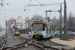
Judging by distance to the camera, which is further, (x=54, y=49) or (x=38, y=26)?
(x=38, y=26)

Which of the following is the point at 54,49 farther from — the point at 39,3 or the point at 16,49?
the point at 39,3

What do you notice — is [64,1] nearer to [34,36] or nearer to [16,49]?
[34,36]

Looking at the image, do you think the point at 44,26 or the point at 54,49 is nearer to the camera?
the point at 54,49

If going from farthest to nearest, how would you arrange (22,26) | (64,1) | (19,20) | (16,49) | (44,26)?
(19,20) < (22,26) < (64,1) < (44,26) < (16,49)

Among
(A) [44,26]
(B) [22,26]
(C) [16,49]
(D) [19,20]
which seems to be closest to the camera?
(C) [16,49]

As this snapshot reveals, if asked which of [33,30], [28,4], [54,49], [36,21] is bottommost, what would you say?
[54,49]

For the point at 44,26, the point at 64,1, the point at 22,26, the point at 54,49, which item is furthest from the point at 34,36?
the point at 22,26

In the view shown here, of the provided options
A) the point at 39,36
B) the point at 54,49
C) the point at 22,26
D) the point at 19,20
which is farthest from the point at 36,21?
the point at 19,20

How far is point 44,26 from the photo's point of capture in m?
21.1

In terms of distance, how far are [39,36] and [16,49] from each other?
32.1 ft

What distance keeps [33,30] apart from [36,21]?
1500 mm

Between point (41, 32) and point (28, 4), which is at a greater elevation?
point (28, 4)

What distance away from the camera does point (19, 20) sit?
355 feet

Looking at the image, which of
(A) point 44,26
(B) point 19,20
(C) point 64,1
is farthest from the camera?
(B) point 19,20
